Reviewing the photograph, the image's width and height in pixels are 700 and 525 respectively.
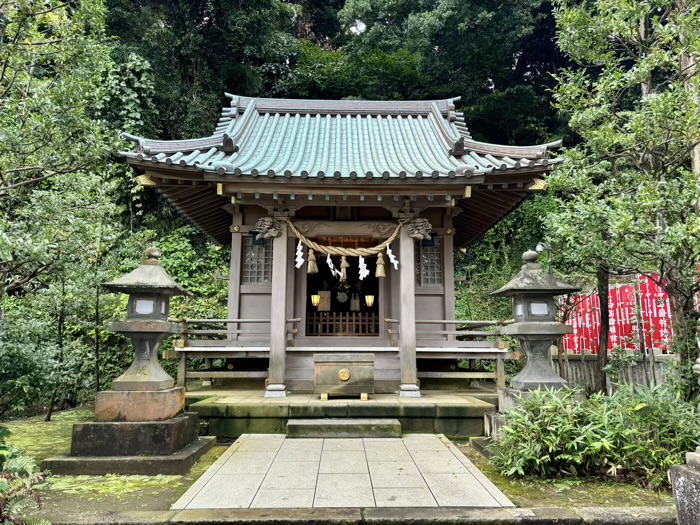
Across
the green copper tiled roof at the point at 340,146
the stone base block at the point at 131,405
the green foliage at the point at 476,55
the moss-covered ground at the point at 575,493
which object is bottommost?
the moss-covered ground at the point at 575,493

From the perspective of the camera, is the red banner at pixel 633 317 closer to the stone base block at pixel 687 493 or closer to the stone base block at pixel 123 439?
the stone base block at pixel 687 493

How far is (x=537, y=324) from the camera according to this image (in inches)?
218

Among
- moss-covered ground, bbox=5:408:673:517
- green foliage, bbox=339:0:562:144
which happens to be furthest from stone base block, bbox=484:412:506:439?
green foliage, bbox=339:0:562:144

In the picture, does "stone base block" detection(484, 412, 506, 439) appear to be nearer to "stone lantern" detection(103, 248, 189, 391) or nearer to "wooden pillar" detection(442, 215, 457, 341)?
"wooden pillar" detection(442, 215, 457, 341)

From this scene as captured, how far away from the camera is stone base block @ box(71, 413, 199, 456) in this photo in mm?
4797

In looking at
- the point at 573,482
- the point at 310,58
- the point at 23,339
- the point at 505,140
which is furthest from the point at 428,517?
the point at 310,58

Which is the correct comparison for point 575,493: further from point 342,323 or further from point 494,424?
point 342,323

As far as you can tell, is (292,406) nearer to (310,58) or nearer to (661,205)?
(661,205)

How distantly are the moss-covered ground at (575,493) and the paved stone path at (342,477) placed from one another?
24 centimetres

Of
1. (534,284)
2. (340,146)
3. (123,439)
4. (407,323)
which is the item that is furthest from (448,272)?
(123,439)

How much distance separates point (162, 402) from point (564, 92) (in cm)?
652

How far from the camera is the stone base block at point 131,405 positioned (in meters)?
4.98

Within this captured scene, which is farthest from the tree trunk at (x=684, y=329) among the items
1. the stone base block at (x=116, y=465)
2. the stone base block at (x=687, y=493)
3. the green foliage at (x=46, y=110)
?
the green foliage at (x=46, y=110)

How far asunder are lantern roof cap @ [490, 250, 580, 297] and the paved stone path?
2150 millimetres
